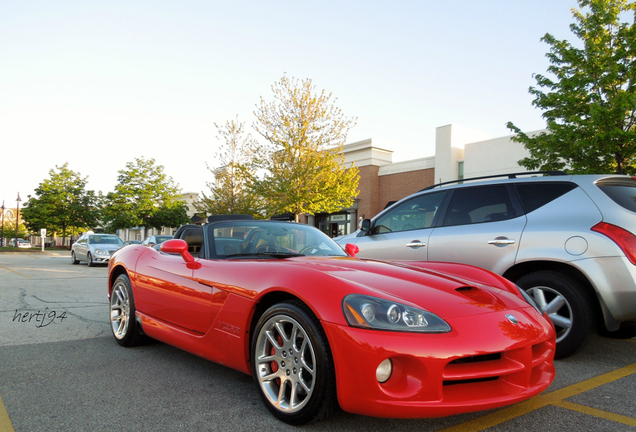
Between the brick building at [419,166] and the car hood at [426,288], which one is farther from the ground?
the brick building at [419,166]

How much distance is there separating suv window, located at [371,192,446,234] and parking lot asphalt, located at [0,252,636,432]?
2.10 meters

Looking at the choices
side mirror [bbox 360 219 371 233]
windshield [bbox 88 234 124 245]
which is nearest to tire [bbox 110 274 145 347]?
side mirror [bbox 360 219 371 233]

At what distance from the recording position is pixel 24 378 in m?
3.52

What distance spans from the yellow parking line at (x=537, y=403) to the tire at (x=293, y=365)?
74 centimetres

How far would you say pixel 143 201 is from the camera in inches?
1586

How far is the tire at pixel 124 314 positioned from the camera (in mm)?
4434

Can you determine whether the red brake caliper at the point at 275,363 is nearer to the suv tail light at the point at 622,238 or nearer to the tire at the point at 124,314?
the tire at the point at 124,314

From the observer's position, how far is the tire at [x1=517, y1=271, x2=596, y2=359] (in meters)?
3.95

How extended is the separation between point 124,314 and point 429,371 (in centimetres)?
338

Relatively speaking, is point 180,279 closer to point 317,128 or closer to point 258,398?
point 258,398

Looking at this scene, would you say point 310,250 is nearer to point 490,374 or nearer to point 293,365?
point 293,365

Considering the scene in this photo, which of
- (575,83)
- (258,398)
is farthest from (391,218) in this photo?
(575,83)

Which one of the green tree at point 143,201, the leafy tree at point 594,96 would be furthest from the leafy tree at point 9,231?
the leafy tree at point 594,96

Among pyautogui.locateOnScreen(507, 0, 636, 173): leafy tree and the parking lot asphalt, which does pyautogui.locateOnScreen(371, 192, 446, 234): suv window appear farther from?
pyautogui.locateOnScreen(507, 0, 636, 173): leafy tree
